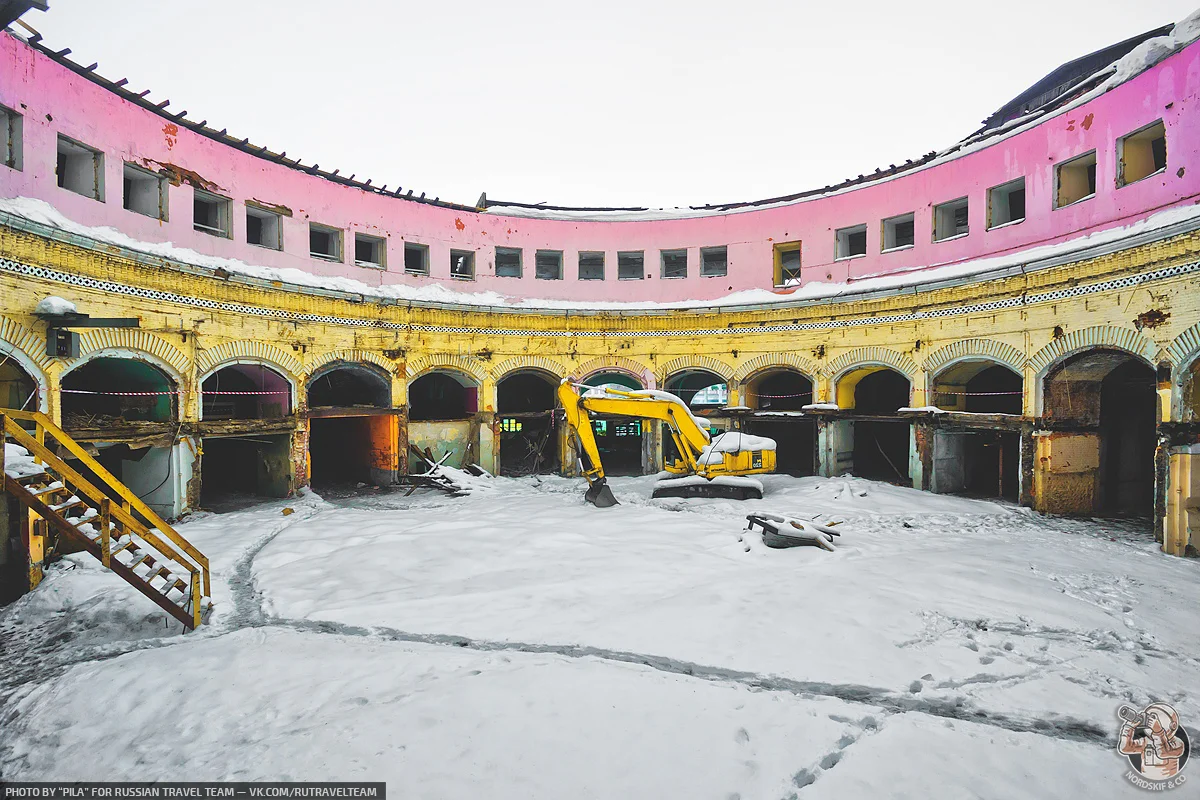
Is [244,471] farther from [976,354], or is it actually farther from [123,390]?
[976,354]

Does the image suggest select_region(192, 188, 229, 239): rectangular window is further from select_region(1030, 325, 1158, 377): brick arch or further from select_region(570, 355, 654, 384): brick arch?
select_region(1030, 325, 1158, 377): brick arch

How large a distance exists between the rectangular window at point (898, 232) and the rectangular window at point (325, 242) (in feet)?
48.8

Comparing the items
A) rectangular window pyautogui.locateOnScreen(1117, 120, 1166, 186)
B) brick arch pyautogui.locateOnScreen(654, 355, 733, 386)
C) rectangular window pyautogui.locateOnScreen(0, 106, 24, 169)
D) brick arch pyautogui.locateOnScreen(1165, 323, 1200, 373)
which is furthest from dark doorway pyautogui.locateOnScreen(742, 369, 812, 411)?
rectangular window pyautogui.locateOnScreen(0, 106, 24, 169)

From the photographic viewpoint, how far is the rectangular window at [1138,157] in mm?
10281

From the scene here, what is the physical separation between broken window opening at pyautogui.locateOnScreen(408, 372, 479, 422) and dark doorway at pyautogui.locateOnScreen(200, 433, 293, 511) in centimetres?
422

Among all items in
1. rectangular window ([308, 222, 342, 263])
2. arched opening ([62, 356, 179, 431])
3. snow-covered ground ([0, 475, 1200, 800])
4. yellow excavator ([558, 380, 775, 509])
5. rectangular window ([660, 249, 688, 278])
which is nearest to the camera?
snow-covered ground ([0, 475, 1200, 800])

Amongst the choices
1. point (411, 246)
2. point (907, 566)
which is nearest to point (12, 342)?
point (411, 246)

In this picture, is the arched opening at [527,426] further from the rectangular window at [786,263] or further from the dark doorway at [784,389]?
the rectangular window at [786,263]

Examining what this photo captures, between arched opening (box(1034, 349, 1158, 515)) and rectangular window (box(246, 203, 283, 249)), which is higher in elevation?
rectangular window (box(246, 203, 283, 249))

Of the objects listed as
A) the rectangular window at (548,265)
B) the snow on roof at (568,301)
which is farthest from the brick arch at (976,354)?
the rectangular window at (548,265)

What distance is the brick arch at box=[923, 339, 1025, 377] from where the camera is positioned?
12.0 meters

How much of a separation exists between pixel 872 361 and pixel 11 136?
18280 mm

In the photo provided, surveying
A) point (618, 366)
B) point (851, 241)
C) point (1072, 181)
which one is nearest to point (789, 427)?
point (851, 241)

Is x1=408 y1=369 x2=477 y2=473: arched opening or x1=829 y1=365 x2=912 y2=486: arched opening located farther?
x1=408 y1=369 x2=477 y2=473: arched opening
